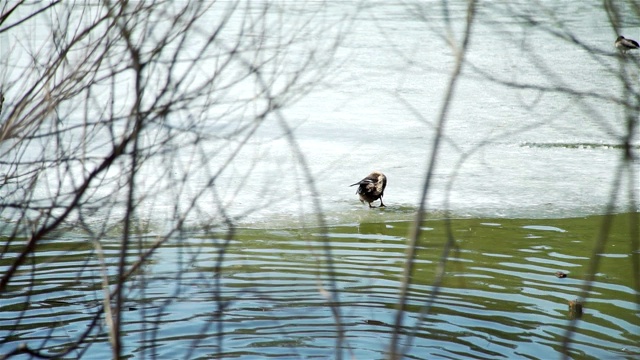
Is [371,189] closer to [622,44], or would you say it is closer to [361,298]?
[361,298]

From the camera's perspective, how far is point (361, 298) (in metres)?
4.83

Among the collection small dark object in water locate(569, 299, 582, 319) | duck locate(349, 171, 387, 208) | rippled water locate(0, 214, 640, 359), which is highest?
duck locate(349, 171, 387, 208)

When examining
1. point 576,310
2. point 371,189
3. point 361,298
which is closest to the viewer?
point 576,310

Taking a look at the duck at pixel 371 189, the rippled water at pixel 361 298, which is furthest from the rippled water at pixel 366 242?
the duck at pixel 371 189

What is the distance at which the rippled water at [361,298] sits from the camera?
4168mm

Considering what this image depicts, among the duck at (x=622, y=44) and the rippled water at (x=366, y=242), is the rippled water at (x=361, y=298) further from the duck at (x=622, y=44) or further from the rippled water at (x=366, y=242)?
the duck at (x=622, y=44)

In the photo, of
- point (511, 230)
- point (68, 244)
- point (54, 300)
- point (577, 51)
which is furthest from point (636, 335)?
point (577, 51)

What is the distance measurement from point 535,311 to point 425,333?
27.0 inches

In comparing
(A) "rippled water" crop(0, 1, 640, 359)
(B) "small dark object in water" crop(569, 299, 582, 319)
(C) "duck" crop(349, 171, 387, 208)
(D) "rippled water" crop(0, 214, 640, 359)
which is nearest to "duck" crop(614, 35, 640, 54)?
(A) "rippled water" crop(0, 1, 640, 359)

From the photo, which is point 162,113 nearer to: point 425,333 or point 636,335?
point 425,333

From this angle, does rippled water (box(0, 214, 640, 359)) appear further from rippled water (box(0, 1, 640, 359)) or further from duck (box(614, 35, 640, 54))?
duck (box(614, 35, 640, 54))

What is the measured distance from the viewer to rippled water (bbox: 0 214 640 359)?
4.17m

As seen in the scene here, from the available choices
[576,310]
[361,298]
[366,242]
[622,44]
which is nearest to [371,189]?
[366,242]

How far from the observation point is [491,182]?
748cm
